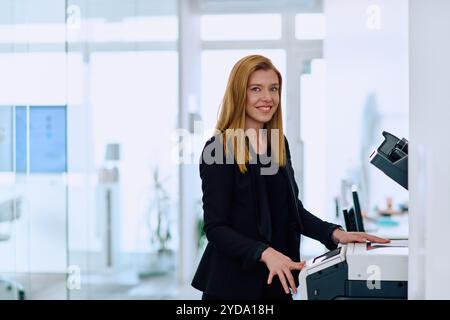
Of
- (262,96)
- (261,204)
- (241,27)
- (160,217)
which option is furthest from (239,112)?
(241,27)

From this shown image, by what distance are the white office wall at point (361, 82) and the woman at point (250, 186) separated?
126 inches

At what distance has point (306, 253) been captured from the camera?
423 cm

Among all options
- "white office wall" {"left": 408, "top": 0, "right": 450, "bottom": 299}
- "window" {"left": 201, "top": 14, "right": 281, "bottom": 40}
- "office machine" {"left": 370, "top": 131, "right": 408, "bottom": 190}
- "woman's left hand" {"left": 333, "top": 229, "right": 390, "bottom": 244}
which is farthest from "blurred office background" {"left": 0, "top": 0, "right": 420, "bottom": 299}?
"white office wall" {"left": 408, "top": 0, "right": 450, "bottom": 299}

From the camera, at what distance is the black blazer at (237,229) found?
3.97 feet

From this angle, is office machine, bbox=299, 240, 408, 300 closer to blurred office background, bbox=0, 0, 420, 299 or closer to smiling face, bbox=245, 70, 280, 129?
smiling face, bbox=245, 70, 280, 129

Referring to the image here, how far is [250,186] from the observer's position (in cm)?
126

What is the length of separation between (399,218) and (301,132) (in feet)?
3.95

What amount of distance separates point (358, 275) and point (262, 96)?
1.24 ft

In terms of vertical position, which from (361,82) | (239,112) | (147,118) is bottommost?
(239,112)

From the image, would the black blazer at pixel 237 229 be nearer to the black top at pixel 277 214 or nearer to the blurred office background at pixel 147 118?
the black top at pixel 277 214

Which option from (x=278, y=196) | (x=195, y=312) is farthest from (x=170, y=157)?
(x=195, y=312)

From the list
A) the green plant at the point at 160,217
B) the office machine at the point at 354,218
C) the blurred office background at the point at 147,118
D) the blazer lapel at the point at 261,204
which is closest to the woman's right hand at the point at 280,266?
the blazer lapel at the point at 261,204

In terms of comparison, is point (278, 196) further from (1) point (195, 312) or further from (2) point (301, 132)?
(2) point (301, 132)

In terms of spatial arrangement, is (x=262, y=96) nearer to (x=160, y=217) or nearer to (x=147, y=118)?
(x=147, y=118)
